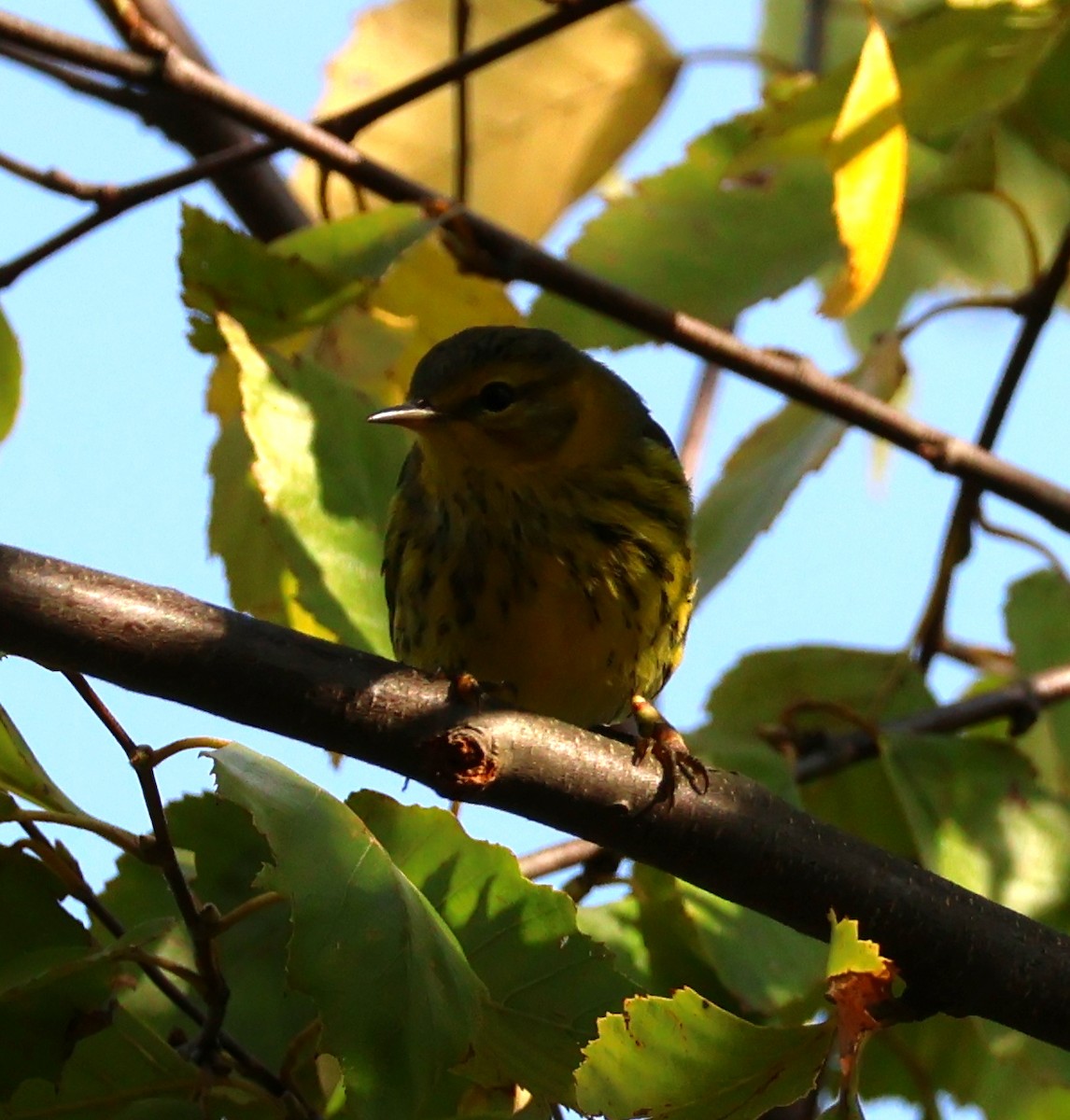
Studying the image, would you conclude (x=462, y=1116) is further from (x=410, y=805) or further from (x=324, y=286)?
(x=324, y=286)

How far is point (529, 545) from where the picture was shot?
2527 mm

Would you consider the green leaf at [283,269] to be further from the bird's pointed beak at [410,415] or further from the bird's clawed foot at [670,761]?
the bird's clawed foot at [670,761]

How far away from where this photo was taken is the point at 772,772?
7.09 ft

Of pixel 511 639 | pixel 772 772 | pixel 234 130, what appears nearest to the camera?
pixel 772 772

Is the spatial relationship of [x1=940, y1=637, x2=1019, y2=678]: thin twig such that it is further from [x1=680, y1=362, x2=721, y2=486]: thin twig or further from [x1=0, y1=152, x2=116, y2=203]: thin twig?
[x1=0, y1=152, x2=116, y2=203]: thin twig

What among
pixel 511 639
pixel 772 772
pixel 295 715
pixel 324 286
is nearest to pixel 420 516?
pixel 511 639

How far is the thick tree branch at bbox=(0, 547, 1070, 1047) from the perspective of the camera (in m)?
Answer: 1.50

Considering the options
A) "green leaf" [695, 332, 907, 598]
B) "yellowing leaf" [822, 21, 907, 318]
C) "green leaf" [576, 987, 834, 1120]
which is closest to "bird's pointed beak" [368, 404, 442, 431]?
"green leaf" [695, 332, 907, 598]

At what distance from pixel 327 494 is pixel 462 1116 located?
33.2 inches

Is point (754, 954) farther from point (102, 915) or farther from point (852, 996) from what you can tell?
point (102, 915)

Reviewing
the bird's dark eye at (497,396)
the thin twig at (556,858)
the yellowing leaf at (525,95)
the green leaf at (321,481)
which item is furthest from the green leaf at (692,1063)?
the yellowing leaf at (525,95)

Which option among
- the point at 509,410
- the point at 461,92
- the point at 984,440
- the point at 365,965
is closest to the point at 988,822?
the point at 984,440

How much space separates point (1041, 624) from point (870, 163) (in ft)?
3.31

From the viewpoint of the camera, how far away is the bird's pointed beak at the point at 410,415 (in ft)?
7.73
